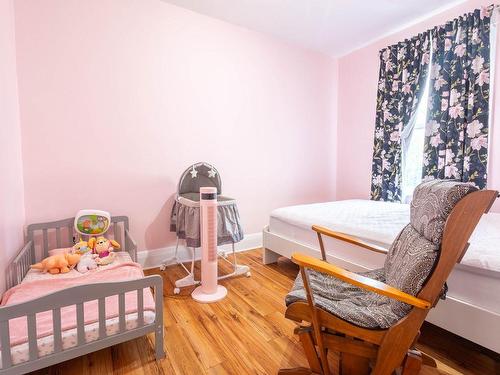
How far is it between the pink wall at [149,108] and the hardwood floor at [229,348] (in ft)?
3.63

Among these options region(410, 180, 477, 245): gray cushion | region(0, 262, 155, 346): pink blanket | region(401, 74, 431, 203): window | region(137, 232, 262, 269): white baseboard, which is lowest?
region(137, 232, 262, 269): white baseboard

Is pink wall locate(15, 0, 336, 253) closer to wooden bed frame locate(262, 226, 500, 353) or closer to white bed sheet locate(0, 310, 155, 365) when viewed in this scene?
white bed sheet locate(0, 310, 155, 365)

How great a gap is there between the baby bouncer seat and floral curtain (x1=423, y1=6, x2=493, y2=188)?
2.12m

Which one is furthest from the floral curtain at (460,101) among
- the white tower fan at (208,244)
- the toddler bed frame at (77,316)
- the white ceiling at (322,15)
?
the toddler bed frame at (77,316)

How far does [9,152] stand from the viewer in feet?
5.75

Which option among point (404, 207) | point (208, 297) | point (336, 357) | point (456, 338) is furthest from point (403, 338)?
point (404, 207)

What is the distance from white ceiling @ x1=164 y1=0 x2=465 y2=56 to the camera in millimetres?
2543

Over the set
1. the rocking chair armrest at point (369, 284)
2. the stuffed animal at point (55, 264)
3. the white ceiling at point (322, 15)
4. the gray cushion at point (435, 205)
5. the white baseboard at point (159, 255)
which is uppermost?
the white ceiling at point (322, 15)

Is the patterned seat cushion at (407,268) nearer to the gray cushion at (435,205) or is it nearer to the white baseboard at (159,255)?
the gray cushion at (435,205)

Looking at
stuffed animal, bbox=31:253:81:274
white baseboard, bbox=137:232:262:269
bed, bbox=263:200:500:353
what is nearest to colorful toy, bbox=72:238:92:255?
stuffed animal, bbox=31:253:81:274

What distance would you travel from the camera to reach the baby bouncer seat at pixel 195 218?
2.19 meters

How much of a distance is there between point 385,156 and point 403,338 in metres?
2.59

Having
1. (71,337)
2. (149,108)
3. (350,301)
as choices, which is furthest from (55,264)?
(350,301)

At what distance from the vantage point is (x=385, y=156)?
320 cm
